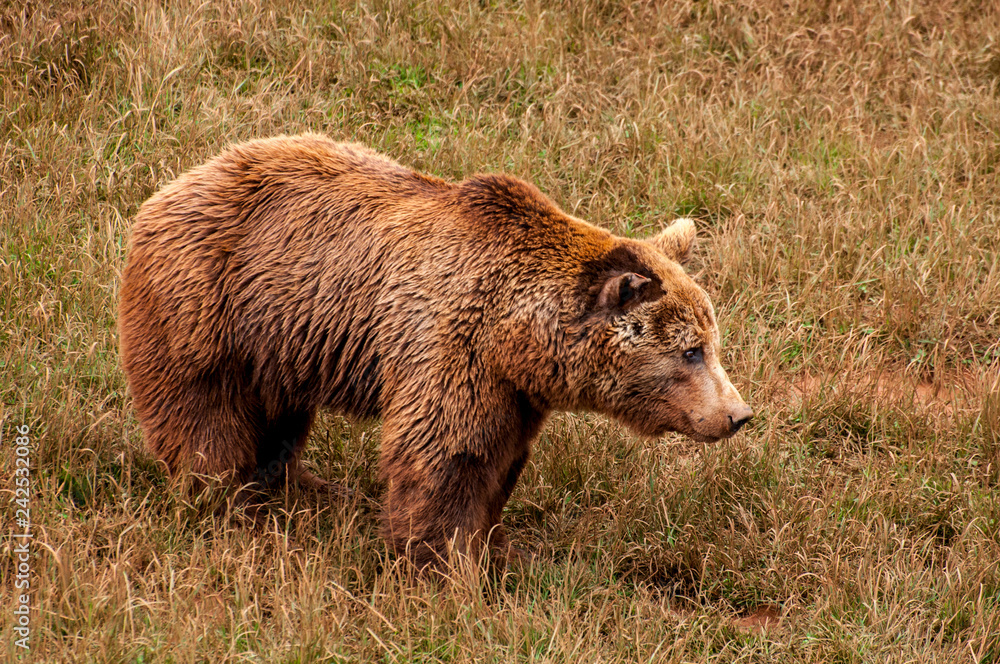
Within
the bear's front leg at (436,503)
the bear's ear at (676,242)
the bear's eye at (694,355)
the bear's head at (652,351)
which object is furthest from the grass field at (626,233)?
the bear's ear at (676,242)

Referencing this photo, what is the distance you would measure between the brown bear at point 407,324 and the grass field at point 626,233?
491 millimetres

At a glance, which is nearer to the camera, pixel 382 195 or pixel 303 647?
pixel 303 647

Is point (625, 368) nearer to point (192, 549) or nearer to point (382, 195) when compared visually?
point (382, 195)

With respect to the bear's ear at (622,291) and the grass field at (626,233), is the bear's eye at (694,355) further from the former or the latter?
the grass field at (626,233)

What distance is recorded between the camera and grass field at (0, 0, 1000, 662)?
4402 mm

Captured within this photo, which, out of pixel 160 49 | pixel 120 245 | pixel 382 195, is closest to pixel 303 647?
pixel 382 195

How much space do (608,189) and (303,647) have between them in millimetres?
4623

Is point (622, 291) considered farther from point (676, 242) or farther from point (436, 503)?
point (436, 503)

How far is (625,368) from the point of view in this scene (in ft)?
14.9

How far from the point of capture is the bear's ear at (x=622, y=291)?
14.3 ft
